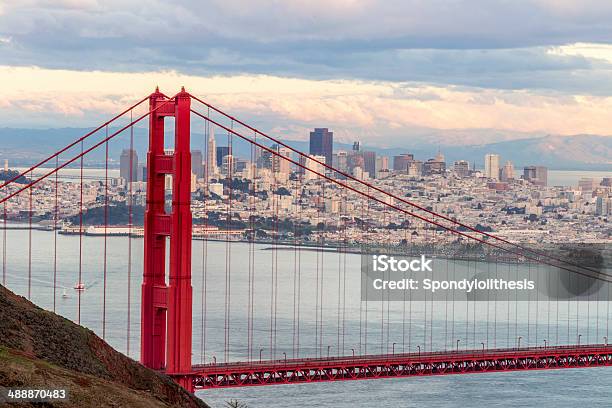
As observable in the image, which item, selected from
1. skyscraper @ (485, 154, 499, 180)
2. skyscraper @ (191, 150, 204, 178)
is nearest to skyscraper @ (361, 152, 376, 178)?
skyscraper @ (485, 154, 499, 180)

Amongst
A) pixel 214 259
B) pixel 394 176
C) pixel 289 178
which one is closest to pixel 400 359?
pixel 214 259

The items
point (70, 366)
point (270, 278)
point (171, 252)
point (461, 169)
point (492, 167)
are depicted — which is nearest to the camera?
point (70, 366)

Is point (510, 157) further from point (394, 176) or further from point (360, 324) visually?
point (360, 324)

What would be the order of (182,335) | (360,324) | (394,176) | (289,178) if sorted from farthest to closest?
1. (394,176)
2. (289,178)
3. (360,324)
4. (182,335)

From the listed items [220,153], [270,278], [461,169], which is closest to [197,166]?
[220,153]

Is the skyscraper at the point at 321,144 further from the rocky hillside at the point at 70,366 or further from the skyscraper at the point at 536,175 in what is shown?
the rocky hillside at the point at 70,366

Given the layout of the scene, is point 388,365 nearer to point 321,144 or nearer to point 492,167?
point 321,144

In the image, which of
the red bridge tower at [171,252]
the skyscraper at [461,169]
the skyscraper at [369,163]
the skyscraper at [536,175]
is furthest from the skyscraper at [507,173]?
the red bridge tower at [171,252]

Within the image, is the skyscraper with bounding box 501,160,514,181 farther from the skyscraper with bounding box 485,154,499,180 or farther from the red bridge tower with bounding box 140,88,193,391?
the red bridge tower with bounding box 140,88,193,391
